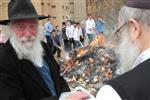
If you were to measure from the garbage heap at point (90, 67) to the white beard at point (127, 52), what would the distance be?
7870 millimetres

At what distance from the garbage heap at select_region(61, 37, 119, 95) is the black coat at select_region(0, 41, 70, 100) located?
5759mm

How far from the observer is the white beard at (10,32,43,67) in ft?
15.3

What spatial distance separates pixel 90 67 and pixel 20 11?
747 centimetres

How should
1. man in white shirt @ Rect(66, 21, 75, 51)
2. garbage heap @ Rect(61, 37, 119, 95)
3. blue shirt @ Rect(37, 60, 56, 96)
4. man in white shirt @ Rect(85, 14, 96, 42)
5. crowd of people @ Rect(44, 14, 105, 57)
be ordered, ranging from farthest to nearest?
man in white shirt @ Rect(66, 21, 75, 51)
man in white shirt @ Rect(85, 14, 96, 42)
crowd of people @ Rect(44, 14, 105, 57)
garbage heap @ Rect(61, 37, 119, 95)
blue shirt @ Rect(37, 60, 56, 96)

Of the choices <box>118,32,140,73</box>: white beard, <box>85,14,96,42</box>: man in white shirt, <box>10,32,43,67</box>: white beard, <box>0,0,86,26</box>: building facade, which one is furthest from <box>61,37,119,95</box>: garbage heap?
<box>0,0,86,26</box>: building facade

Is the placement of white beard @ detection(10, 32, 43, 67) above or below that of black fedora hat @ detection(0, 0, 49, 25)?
below

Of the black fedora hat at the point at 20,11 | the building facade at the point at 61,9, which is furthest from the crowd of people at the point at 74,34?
the building facade at the point at 61,9

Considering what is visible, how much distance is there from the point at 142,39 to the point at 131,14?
0.45 feet

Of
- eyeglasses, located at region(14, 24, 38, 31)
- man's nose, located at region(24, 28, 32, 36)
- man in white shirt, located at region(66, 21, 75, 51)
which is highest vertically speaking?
eyeglasses, located at region(14, 24, 38, 31)

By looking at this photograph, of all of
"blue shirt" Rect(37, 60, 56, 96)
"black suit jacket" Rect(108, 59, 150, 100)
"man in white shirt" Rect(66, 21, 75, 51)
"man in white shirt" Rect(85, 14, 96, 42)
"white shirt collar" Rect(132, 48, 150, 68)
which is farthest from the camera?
"man in white shirt" Rect(66, 21, 75, 51)

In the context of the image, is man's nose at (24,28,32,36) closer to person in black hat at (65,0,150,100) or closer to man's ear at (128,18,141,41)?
person in black hat at (65,0,150,100)

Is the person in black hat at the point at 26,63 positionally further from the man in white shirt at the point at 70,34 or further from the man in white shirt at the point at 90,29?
the man in white shirt at the point at 70,34

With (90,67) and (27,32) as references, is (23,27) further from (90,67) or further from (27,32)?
(90,67)

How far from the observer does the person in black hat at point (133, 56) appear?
1.99m
